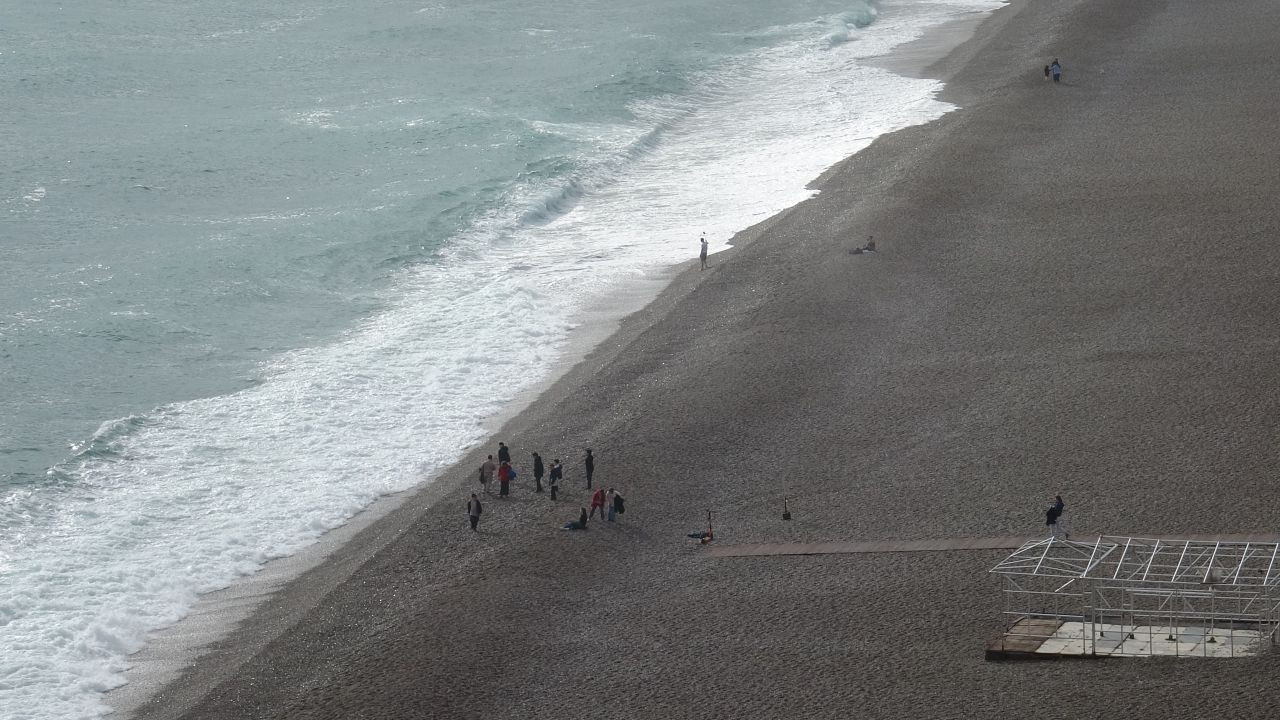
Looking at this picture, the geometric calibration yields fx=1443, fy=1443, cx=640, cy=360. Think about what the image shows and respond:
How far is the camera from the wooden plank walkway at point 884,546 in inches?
782

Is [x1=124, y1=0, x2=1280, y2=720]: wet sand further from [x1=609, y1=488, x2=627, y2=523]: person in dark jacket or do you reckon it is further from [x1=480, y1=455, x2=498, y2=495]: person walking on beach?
[x1=480, y1=455, x2=498, y2=495]: person walking on beach

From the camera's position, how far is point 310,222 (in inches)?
1719

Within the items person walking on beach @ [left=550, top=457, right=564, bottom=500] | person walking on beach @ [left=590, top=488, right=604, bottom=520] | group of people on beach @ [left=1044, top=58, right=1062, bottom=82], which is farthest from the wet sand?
group of people on beach @ [left=1044, top=58, right=1062, bottom=82]

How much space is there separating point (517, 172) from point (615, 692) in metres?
32.8

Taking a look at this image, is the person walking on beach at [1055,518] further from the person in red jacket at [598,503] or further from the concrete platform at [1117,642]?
the person in red jacket at [598,503]

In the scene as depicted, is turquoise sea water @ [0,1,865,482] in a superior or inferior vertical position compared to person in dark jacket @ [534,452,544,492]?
superior

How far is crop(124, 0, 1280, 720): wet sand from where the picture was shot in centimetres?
1750

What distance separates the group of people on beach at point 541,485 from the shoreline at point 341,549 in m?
1.00

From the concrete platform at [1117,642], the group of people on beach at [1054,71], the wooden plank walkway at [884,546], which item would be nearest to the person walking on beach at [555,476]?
the wooden plank walkway at [884,546]

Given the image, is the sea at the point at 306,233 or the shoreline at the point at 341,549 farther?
the sea at the point at 306,233

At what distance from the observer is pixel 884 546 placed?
67.4ft

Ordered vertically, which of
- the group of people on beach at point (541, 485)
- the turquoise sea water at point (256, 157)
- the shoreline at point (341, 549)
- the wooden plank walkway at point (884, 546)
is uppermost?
the turquoise sea water at point (256, 157)

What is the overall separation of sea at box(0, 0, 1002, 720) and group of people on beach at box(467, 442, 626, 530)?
1.88 m

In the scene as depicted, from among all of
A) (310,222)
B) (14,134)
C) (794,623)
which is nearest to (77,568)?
(794,623)
